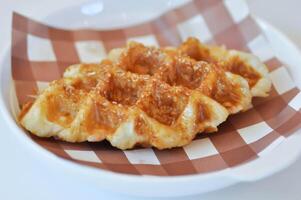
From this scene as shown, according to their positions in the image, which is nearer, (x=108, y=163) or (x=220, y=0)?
(x=108, y=163)

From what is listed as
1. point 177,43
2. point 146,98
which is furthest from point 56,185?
point 177,43

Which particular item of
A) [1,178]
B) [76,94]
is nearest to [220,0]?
[76,94]

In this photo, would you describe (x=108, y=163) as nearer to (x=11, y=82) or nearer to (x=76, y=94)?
(x=76, y=94)

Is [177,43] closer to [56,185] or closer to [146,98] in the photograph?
[146,98]
